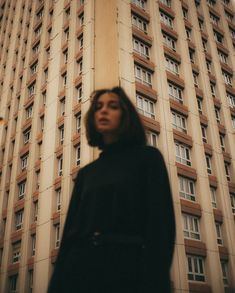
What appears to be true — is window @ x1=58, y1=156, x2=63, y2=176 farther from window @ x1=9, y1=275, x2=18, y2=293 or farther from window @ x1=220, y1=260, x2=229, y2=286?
window @ x1=220, y1=260, x2=229, y2=286

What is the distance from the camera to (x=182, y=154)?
22109 mm

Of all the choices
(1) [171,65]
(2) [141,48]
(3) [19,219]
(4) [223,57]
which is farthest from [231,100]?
(3) [19,219]

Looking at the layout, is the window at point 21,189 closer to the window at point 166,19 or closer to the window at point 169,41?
the window at point 169,41

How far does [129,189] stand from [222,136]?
2481cm

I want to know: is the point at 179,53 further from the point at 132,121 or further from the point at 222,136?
the point at 132,121

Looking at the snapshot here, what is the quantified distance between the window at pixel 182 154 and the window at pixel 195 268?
19.3 feet

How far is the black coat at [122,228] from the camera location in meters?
1.86

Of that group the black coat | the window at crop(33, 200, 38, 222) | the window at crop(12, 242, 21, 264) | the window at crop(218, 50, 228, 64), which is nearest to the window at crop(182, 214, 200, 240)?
the window at crop(33, 200, 38, 222)

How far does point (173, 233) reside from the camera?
2.06m

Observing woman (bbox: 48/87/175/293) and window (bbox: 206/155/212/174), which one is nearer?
woman (bbox: 48/87/175/293)

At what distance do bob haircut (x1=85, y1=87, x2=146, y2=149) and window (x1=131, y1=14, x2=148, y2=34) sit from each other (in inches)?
941

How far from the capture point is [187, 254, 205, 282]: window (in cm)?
1836

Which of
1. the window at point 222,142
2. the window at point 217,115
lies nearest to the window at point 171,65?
the window at point 217,115

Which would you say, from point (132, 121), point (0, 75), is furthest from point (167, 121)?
point (0, 75)
